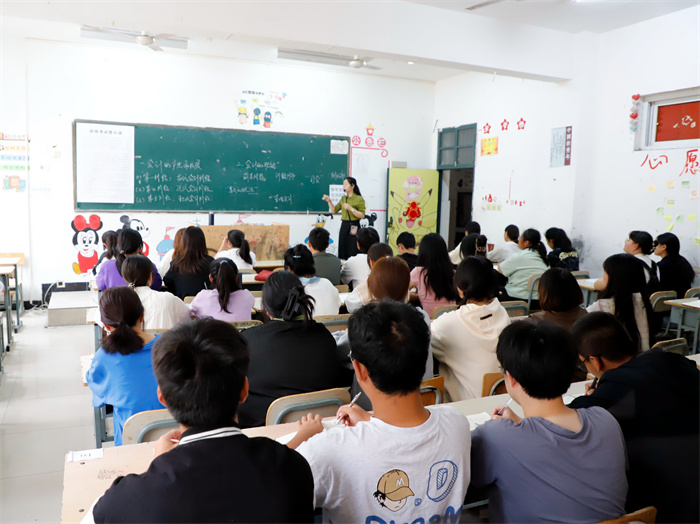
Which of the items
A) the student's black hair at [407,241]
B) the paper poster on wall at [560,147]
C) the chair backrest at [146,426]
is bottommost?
the chair backrest at [146,426]

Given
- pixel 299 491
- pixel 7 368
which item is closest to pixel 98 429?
pixel 299 491

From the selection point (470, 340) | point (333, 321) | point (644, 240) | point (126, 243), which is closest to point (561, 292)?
point (470, 340)

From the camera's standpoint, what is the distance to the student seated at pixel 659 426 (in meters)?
1.37

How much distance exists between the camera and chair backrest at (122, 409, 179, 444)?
1.70 meters

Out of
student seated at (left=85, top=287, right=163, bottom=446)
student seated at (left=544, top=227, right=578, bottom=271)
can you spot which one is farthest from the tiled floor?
student seated at (left=544, top=227, right=578, bottom=271)

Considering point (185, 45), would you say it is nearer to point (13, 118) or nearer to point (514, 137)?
point (13, 118)

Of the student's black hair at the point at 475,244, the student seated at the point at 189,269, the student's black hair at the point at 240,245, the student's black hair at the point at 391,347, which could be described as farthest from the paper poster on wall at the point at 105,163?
the student's black hair at the point at 391,347

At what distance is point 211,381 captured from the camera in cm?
105

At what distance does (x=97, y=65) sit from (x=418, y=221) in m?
4.71

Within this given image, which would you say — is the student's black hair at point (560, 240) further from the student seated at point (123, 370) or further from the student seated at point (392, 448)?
the student seated at point (392, 448)

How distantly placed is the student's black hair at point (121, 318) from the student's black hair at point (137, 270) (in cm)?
82

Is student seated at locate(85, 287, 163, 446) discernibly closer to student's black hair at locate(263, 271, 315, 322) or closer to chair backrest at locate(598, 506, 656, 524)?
student's black hair at locate(263, 271, 315, 322)

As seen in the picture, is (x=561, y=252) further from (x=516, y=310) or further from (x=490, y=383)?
(x=490, y=383)

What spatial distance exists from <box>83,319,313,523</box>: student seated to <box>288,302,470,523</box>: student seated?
0.52 feet
